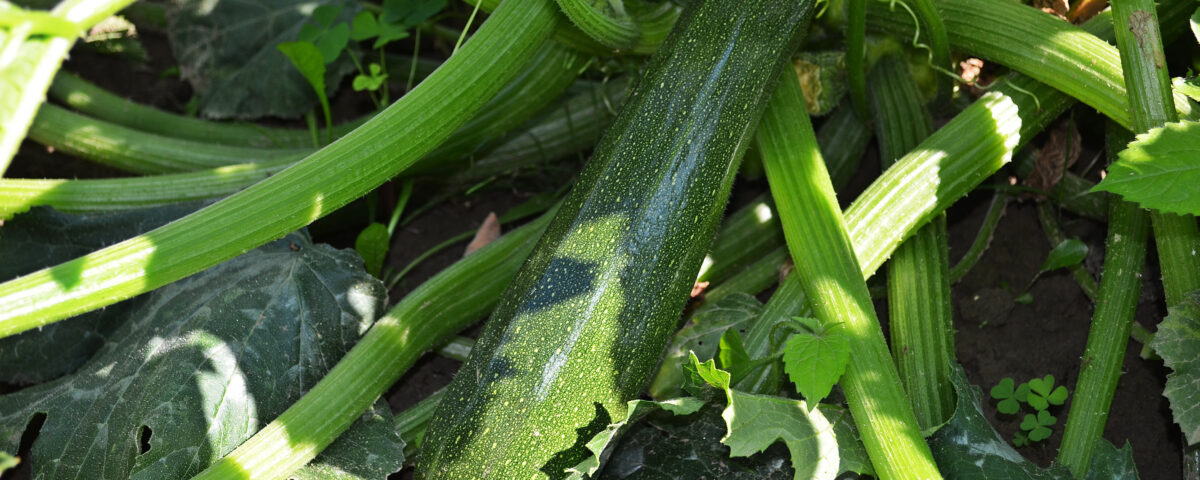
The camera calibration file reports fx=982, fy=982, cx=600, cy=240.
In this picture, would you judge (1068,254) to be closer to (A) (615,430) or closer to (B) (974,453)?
(B) (974,453)

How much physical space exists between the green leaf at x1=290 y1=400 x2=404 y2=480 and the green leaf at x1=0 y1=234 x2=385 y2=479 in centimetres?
14

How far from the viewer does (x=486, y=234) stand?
9.24 ft

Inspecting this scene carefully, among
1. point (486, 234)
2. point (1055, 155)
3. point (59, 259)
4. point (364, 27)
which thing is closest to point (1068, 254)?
point (1055, 155)

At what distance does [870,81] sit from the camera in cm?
259

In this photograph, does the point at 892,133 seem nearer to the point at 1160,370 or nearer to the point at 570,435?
the point at 1160,370

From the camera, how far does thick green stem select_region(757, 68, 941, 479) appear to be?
5.78 feet

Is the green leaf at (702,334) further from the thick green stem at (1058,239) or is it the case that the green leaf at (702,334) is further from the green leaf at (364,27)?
the green leaf at (364,27)

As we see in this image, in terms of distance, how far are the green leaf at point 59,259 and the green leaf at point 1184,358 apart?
7.02 feet

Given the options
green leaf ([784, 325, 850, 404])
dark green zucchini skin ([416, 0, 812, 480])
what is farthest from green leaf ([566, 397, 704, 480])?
green leaf ([784, 325, 850, 404])

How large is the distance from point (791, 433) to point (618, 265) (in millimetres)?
453

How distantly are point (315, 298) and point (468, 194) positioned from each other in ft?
3.13

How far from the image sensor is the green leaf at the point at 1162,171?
1.62m

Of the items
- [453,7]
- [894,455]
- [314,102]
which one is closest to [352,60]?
[314,102]

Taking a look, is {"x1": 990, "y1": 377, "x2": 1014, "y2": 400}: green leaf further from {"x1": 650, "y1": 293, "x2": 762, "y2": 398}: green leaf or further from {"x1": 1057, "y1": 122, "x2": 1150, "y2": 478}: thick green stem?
{"x1": 650, "y1": 293, "x2": 762, "y2": 398}: green leaf
